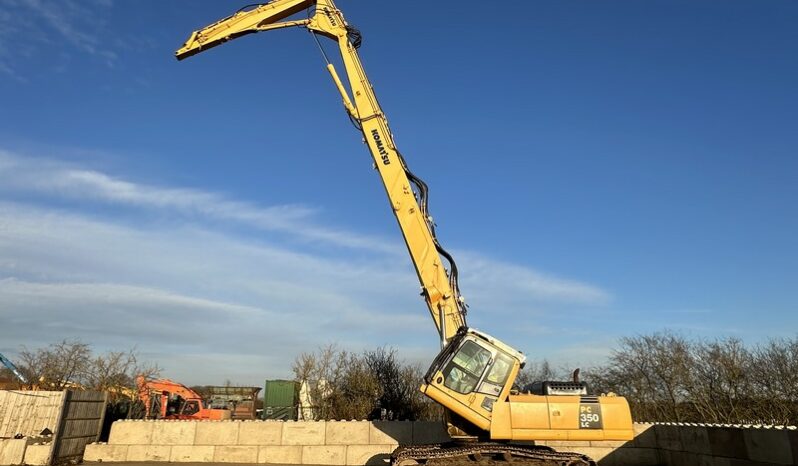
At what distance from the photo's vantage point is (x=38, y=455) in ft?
48.0

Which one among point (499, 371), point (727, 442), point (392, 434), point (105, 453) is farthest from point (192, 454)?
point (727, 442)

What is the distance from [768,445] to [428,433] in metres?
8.93

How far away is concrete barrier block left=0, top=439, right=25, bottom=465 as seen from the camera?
47.1ft

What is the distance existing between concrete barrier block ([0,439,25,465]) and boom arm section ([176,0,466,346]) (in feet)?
38.3

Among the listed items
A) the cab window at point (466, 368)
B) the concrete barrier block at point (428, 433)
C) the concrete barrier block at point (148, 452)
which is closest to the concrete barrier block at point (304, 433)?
the concrete barrier block at point (428, 433)

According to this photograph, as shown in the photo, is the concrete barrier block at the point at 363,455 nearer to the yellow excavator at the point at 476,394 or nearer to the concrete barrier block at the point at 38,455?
the yellow excavator at the point at 476,394

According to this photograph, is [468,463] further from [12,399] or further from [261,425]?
[12,399]

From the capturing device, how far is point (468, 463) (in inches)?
417

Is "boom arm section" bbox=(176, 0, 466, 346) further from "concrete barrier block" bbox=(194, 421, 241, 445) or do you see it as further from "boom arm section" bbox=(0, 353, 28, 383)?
"boom arm section" bbox=(0, 353, 28, 383)

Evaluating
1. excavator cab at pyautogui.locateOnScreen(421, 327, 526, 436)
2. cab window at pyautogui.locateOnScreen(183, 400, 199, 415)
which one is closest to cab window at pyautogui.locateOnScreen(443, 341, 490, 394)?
excavator cab at pyautogui.locateOnScreen(421, 327, 526, 436)

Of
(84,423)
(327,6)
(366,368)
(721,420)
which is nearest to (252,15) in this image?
(327,6)

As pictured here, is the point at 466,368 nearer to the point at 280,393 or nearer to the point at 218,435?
the point at 218,435

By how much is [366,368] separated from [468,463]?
541 inches

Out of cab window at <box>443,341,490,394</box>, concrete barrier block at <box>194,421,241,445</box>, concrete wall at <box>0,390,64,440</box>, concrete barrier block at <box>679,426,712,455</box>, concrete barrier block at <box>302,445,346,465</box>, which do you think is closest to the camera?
cab window at <box>443,341,490,394</box>
